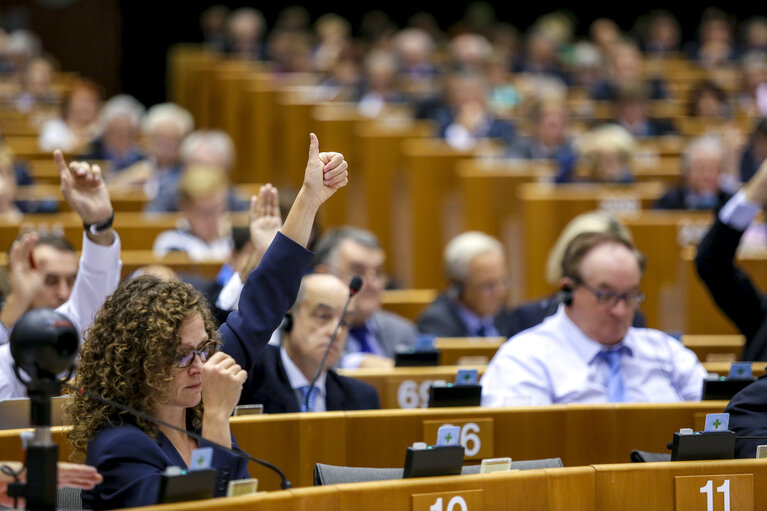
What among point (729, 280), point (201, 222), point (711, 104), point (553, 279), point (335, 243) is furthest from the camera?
point (711, 104)

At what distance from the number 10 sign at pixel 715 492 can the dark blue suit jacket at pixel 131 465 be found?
2.70 feet

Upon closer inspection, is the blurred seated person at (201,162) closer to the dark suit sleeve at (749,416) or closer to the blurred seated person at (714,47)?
the dark suit sleeve at (749,416)

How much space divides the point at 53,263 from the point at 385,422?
1195 millimetres

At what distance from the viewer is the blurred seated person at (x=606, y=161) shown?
5793 mm

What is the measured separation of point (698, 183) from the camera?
5.85 metres

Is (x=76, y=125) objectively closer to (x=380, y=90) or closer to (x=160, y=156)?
(x=160, y=156)

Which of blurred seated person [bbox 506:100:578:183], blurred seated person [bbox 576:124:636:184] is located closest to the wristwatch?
blurred seated person [bbox 576:124:636:184]

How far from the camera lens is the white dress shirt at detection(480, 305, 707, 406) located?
9.97 feet

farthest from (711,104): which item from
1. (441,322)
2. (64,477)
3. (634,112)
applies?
(64,477)

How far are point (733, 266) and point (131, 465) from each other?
2119mm

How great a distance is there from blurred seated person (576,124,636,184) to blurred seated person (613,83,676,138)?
73.5 inches

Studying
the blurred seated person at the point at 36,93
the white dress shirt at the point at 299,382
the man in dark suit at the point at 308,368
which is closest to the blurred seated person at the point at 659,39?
the blurred seated person at the point at 36,93

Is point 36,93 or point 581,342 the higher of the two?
point 36,93

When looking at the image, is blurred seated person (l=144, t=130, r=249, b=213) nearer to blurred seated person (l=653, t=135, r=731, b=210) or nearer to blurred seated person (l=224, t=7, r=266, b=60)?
blurred seated person (l=653, t=135, r=731, b=210)
